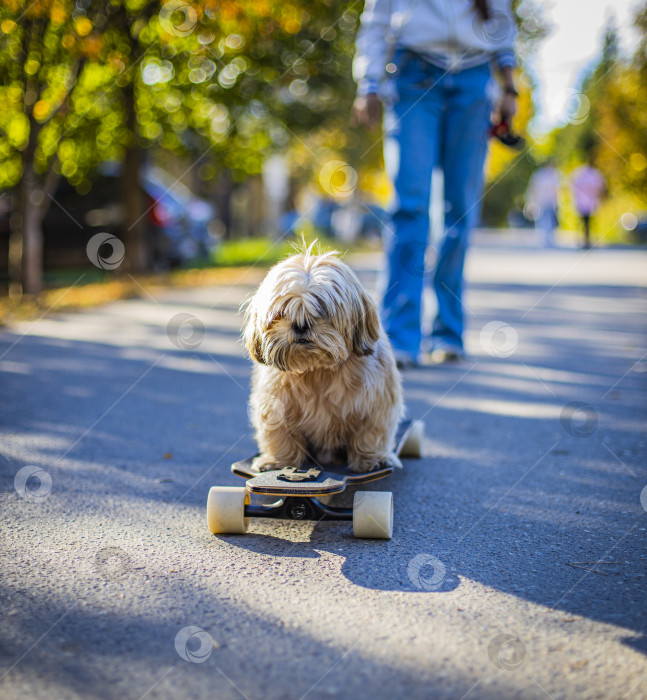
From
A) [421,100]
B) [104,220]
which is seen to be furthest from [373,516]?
[104,220]

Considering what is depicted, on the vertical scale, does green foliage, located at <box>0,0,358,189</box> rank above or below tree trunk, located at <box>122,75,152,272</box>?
above

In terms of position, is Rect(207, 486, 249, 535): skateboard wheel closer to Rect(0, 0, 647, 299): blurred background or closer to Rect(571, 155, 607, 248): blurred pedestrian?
Rect(0, 0, 647, 299): blurred background

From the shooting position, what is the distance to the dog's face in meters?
2.82

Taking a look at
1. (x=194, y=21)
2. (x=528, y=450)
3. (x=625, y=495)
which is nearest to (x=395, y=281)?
(x=528, y=450)

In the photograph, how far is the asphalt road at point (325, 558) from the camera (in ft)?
6.37
